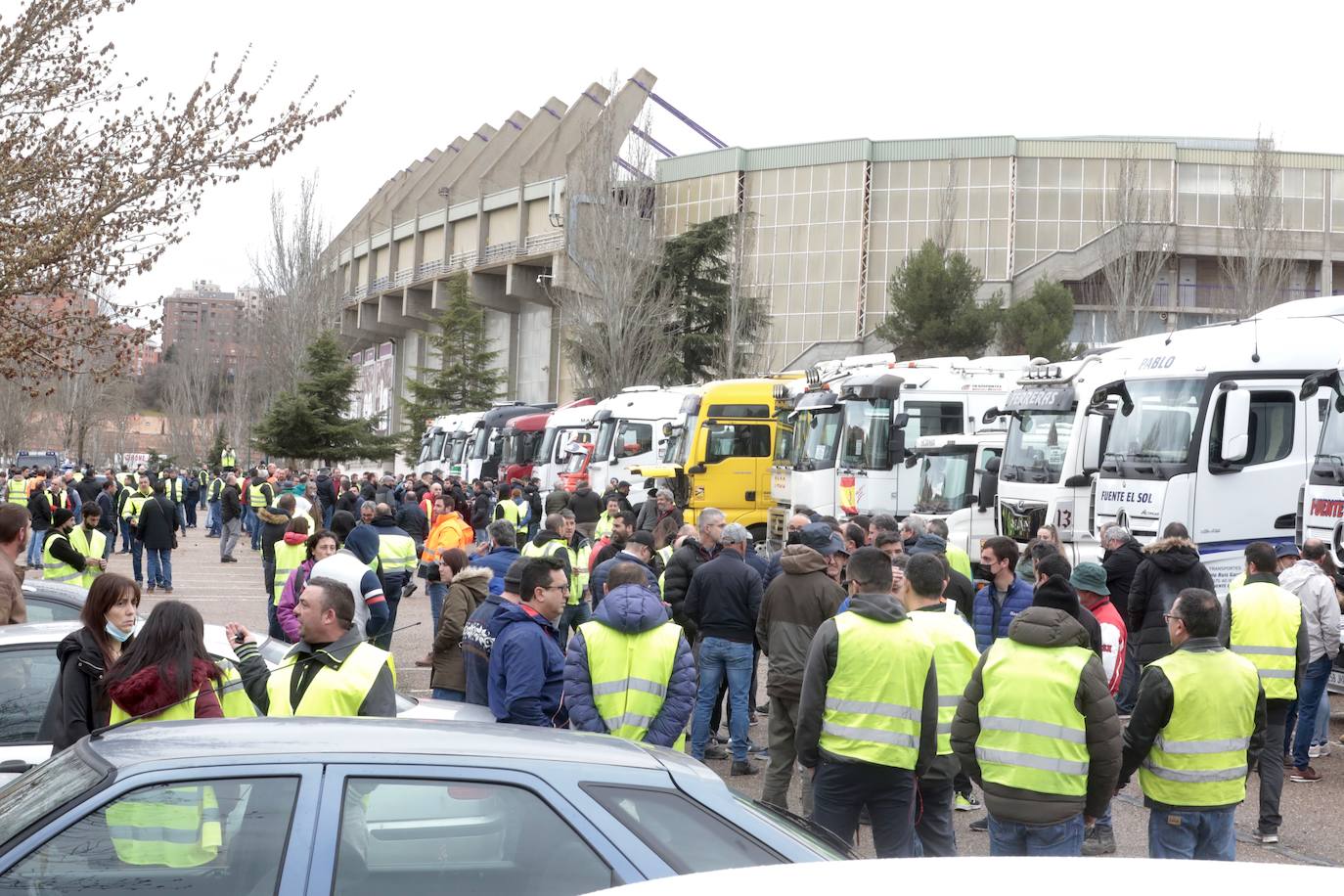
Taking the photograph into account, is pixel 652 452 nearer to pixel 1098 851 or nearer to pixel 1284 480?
pixel 1284 480

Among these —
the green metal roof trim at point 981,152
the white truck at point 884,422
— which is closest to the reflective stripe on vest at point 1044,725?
the white truck at point 884,422

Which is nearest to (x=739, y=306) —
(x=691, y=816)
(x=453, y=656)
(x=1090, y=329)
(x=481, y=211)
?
(x=1090, y=329)

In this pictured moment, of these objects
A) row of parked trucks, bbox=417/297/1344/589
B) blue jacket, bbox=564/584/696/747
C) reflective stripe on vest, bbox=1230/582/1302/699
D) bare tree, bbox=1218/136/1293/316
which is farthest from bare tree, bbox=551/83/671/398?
blue jacket, bbox=564/584/696/747

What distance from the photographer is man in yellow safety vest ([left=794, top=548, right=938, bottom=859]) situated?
6.33 metres

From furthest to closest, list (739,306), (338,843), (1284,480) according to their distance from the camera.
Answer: (739,306) < (1284,480) < (338,843)

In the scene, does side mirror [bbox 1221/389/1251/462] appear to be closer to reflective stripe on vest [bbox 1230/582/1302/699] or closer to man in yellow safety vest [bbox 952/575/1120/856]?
reflective stripe on vest [bbox 1230/582/1302/699]

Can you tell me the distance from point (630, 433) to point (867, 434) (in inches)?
427

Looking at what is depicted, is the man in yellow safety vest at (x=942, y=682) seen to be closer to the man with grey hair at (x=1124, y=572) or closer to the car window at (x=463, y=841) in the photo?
the car window at (x=463, y=841)

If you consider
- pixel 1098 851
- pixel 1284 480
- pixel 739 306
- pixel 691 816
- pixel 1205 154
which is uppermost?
pixel 1205 154

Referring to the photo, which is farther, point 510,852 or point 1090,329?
point 1090,329

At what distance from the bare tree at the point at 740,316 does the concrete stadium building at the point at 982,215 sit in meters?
4.13

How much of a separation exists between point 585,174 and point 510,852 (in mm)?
50057

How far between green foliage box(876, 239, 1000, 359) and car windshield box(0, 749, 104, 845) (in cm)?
4563

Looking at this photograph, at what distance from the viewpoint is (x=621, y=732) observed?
23.2ft
